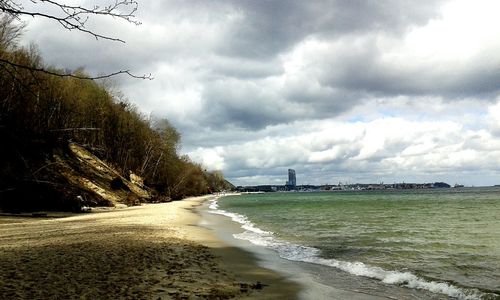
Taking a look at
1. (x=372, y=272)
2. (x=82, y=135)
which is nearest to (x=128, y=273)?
(x=372, y=272)

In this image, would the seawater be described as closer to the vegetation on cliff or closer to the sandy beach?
the sandy beach

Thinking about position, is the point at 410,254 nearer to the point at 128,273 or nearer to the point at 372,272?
the point at 372,272

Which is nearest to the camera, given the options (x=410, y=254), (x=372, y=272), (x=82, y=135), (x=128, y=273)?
(x=128, y=273)

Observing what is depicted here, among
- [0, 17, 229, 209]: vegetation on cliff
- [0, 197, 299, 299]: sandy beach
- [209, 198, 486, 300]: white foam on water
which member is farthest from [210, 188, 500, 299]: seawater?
[0, 17, 229, 209]: vegetation on cliff

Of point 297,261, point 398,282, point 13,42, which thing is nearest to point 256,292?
point 398,282

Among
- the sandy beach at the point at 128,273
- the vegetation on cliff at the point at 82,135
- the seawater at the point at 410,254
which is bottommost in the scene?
the seawater at the point at 410,254

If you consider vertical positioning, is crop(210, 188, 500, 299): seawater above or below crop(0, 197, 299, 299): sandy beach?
below

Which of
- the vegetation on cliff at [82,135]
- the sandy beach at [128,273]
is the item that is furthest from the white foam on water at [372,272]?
the vegetation on cliff at [82,135]

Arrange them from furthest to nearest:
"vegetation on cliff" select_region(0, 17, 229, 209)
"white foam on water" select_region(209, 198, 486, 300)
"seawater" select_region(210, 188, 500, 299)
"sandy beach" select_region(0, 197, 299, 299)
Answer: "vegetation on cliff" select_region(0, 17, 229, 209) < "seawater" select_region(210, 188, 500, 299) < "white foam on water" select_region(209, 198, 486, 300) < "sandy beach" select_region(0, 197, 299, 299)

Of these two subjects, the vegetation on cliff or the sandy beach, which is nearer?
the sandy beach

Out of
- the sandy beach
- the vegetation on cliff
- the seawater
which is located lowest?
the seawater

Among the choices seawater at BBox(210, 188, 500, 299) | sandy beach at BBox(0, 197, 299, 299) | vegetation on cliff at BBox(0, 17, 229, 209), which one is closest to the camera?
sandy beach at BBox(0, 197, 299, 299)

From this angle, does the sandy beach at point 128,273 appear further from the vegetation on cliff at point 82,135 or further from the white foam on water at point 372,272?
the vegetation on cliff at point 82,135

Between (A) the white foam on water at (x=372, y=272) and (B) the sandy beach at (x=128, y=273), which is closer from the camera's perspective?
(B) the sandy beach at (x=128, y=273)
